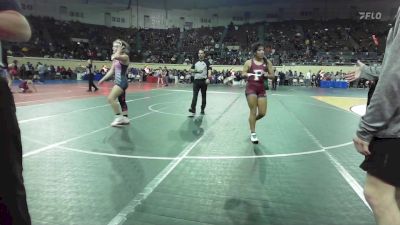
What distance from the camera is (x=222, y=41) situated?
144 ft

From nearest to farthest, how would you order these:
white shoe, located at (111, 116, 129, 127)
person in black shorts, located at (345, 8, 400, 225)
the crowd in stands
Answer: person in black shorts, located at (345, 8, 400, 225), white shoe, located at (111, 116, 129, 127), the crowd in stands

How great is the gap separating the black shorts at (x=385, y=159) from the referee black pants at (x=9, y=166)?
1921mm

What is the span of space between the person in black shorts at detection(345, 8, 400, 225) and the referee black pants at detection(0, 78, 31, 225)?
1.88 meters

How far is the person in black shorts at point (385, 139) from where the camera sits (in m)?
1.88

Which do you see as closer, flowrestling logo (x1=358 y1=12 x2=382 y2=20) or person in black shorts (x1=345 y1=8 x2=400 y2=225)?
person in black shorts (x1=345 y1=8 x2=400 y2=225)

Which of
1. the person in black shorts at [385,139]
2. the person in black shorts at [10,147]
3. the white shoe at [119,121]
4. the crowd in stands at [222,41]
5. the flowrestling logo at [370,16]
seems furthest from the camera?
the flowrestling logo at [370,16]

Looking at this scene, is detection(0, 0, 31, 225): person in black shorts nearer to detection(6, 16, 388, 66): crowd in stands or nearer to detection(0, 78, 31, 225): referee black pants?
detection(0, 78, 31, 225): referee black pants

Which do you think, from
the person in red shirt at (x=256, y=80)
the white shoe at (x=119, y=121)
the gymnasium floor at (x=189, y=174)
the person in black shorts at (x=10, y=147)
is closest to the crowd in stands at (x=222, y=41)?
the white shoe at (x=119, y=121)

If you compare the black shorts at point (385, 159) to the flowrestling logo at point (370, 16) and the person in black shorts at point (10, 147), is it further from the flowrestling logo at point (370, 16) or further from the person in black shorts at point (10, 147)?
the flowrestling logo at point (370, 16)

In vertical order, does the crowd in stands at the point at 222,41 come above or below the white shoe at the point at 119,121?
above

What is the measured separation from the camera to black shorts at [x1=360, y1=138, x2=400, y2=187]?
193 centimetres

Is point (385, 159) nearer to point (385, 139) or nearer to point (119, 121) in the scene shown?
point (385, 139)

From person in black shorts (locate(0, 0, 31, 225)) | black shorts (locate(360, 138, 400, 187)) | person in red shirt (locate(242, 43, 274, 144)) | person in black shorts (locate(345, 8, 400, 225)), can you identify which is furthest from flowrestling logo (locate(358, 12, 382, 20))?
person in black shorts (locate(0, 0, 31, 225))

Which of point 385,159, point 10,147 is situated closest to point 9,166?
point 10,147
